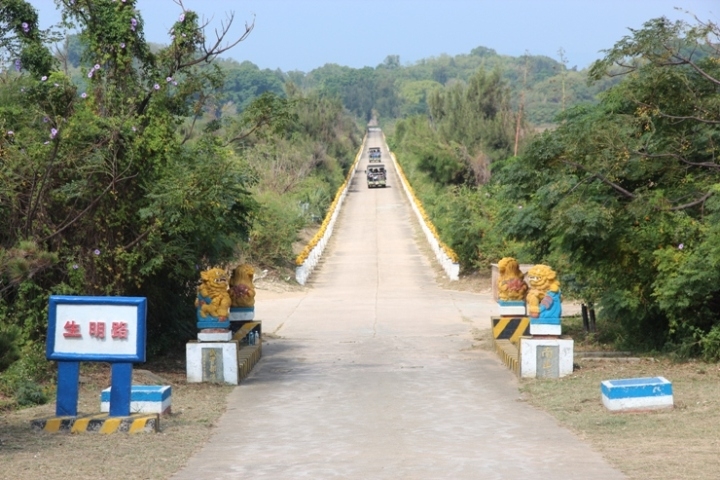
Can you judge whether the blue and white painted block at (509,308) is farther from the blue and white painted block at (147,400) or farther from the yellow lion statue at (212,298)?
the blue and white painted block at (147,400)

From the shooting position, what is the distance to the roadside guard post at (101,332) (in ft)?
35.8

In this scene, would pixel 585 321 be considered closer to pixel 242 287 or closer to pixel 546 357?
pixel 546 357

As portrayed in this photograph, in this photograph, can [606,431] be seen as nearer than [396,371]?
Yes

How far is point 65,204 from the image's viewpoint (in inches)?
603

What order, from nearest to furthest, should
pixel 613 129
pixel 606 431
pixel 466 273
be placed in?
pixel 606 431
pixel 613 129
pixel 466 273

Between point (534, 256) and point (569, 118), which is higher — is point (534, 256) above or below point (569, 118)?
below

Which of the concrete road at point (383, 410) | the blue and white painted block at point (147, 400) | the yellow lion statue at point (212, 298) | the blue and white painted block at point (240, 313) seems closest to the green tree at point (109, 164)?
the yellow lion statue at point (212, 298)

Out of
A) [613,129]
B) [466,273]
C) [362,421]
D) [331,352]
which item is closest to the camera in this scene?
[362,421]

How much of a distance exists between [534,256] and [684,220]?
4.59m

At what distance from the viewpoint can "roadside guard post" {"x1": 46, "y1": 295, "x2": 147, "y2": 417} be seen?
10.9 metres

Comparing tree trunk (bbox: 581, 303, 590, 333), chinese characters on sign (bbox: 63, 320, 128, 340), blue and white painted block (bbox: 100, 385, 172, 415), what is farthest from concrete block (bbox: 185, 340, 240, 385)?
tree trunk (bbox: 581, 303, 590, 333)

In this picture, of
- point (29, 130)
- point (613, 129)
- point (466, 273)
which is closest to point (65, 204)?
point (29, 130)

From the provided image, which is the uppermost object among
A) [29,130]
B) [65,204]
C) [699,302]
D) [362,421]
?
[29,130]

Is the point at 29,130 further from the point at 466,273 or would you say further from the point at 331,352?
the point at 466,273
